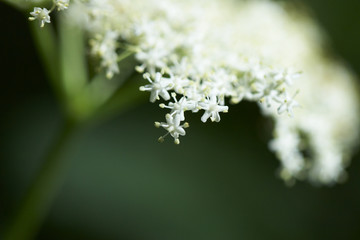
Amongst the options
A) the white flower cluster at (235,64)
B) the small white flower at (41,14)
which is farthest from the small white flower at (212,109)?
the small white flower at (41,14)

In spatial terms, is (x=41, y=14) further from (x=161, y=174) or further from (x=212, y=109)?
(x=161, y=174)

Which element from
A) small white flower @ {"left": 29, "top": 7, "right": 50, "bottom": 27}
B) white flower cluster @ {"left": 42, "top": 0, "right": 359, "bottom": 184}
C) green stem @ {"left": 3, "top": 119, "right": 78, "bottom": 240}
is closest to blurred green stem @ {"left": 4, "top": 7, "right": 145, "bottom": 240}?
green stem @ {"left": 3, "top": 119, "right": 78, "bottom": 240}

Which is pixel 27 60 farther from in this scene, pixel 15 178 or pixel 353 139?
pixel 353 139

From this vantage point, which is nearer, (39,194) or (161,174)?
(39,194)

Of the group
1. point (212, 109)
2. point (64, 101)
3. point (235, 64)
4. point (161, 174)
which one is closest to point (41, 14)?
point (212, 109)

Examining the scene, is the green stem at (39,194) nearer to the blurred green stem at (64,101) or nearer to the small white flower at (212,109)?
the blurred green stem at (64,101)
